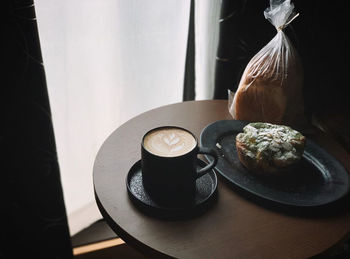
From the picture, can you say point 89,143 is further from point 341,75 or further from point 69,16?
point 341,75

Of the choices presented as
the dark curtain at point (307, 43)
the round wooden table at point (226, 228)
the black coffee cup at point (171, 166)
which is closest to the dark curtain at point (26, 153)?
the round wooden table at point (226, 228)

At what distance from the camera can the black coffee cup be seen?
0.67 m

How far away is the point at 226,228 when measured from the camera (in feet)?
2.24

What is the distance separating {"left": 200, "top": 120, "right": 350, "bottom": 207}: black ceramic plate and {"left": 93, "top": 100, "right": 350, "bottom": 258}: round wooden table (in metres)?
0.02

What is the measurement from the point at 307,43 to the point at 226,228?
813 millimetres

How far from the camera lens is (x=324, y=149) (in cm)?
88

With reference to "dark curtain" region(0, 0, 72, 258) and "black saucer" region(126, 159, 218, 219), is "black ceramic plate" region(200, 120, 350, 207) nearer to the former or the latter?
"black saucer" region(126, 159, 218, 219)

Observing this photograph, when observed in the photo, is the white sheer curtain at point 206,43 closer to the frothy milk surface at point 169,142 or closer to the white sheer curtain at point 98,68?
the white sheer curtain at point 98,68

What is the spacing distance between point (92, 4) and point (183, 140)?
568 millimetres

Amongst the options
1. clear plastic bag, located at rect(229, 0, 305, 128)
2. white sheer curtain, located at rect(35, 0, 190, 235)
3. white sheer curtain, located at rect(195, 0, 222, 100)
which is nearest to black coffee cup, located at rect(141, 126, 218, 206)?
clear plastic bag, located at rect(229, 0, 305, 128)

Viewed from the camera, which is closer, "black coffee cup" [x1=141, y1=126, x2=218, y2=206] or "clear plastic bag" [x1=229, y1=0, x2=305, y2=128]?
"black coffee cup" [x1=141, y1=126, x2=218, y2=206]

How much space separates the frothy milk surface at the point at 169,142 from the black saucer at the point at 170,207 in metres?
0.10

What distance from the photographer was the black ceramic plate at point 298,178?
28.6 inches

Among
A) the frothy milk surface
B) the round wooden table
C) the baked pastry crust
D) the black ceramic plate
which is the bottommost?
the round wooden table
